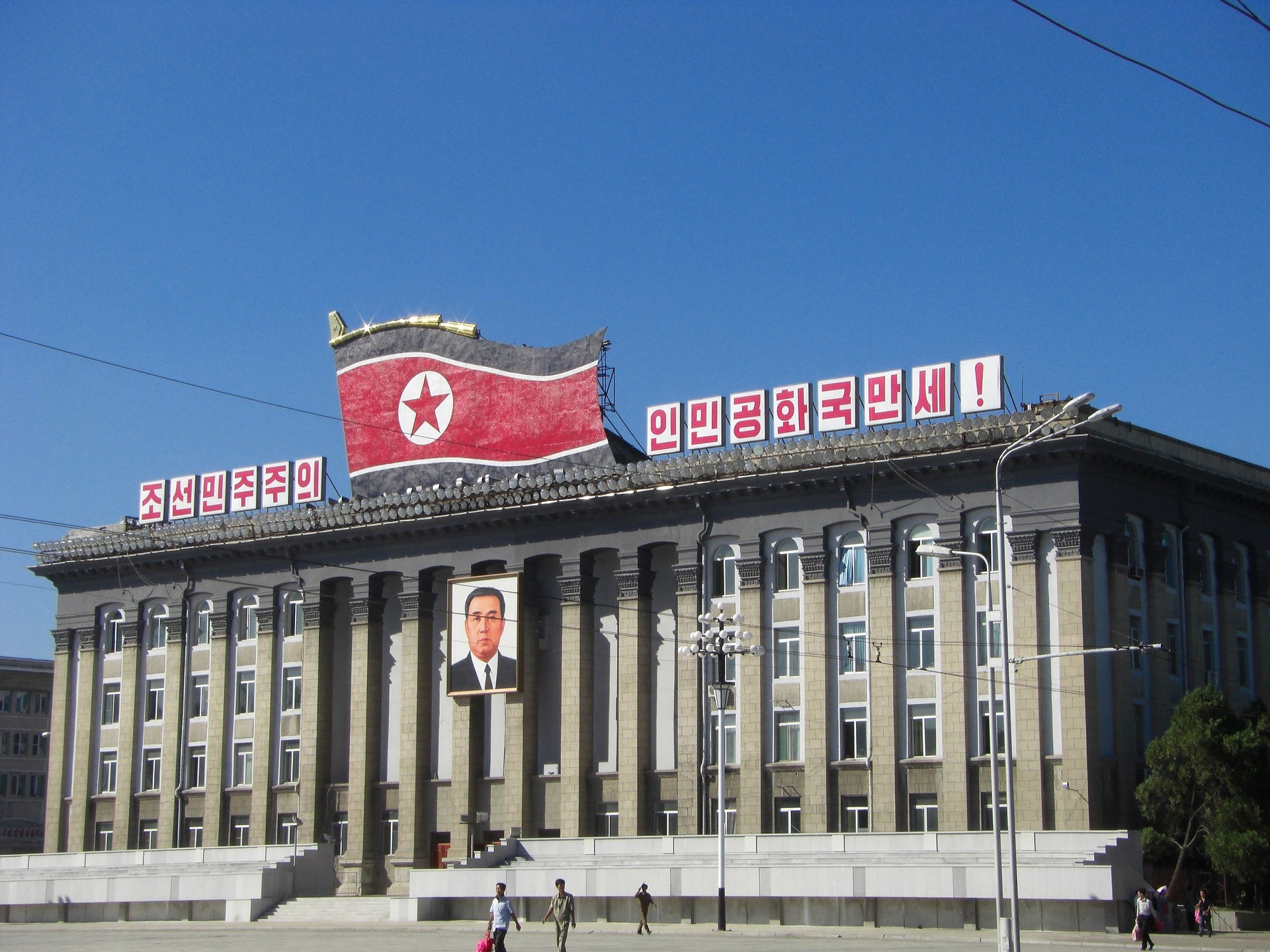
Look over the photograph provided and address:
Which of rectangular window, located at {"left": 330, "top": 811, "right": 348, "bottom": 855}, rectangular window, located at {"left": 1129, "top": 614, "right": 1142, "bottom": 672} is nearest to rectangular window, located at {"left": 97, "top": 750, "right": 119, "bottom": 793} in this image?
rectangular window, located at {"left": 330, "top": 811, "right": 348, "bottom": 855}

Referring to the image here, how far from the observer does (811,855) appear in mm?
56094

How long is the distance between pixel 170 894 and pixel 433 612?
51.8ft

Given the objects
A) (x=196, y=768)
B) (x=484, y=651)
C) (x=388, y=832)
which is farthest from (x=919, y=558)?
(x=196, y=768)

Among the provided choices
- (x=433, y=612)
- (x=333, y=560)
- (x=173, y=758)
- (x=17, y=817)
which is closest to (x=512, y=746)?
(x=433, y=612)

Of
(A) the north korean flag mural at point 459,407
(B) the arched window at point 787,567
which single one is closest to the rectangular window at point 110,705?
(A) the north korean flag mural at point 459,407

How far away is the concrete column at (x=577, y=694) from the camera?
66562 mm

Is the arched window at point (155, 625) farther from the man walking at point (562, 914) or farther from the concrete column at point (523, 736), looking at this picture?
the man walking at point (562, 914)

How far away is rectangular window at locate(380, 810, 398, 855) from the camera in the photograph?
71750 millimetres

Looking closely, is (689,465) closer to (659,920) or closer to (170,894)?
(659,920)

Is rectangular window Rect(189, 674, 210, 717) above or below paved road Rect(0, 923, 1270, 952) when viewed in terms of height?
above

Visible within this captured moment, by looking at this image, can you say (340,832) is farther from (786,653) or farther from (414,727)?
(786,653)

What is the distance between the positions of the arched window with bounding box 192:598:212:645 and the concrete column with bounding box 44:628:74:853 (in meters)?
8.14

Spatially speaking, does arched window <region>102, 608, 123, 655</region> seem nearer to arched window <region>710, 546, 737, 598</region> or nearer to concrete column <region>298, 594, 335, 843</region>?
concrete column <region>298, 594, 335, 843</region>

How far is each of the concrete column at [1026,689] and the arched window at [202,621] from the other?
128 feet
